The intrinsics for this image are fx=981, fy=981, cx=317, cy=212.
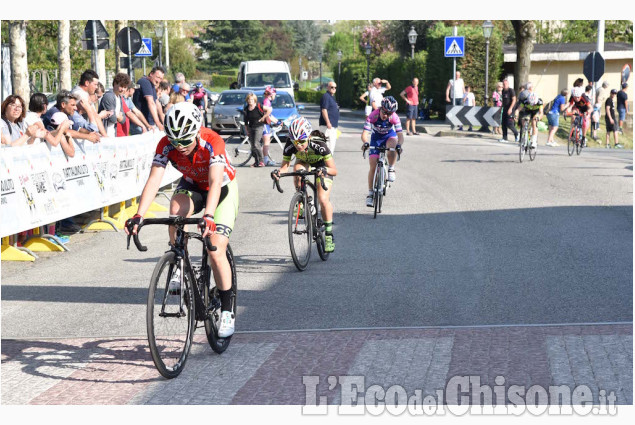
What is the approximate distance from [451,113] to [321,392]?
27.6m

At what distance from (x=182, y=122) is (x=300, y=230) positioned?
4.28 metres

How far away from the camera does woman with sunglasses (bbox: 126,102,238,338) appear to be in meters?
6.48

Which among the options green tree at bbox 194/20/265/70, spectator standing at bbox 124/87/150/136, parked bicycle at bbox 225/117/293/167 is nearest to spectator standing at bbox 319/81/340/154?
parked bicycle at bbox 225/117/293/167

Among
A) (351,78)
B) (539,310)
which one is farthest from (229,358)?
(351,78)

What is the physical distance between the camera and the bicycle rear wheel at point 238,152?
23.8 m

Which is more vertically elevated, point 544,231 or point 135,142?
point 135,142

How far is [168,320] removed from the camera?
6.42 m

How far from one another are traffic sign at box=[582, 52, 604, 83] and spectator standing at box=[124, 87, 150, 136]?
16410 millimetres

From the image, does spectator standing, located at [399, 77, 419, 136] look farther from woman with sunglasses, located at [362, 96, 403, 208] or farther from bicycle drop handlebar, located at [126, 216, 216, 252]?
bicycle drop handlebar, located at [126, 216, 216, 252]

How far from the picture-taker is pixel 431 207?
614 inches

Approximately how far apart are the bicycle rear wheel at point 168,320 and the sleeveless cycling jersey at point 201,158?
0.78m

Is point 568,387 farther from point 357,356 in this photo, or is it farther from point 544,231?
point 544,231

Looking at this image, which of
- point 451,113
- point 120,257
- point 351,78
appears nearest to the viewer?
point 120,257

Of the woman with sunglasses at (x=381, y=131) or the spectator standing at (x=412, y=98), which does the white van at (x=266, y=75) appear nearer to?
the spectator standing at (x=412, y=98)
